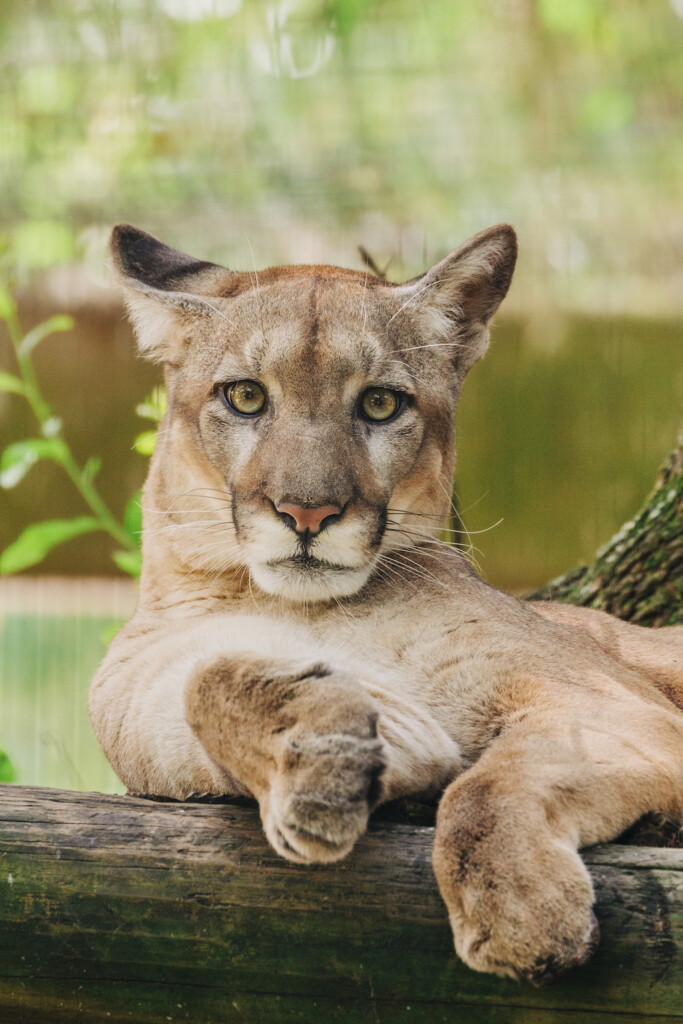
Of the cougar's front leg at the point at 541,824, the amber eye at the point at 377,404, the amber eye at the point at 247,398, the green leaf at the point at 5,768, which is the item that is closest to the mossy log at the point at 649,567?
the amber eye at the point at 377,404

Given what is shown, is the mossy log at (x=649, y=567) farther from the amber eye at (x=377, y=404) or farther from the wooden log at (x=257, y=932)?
the wooden log at (x=257, y=932)

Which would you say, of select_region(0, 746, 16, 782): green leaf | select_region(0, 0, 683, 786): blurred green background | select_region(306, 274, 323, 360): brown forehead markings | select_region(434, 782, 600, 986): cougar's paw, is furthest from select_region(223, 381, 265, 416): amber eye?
select_region(0, 0, 683, 786): blurred green background

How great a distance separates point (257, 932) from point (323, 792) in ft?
0.98

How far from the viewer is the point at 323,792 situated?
1.67 metres

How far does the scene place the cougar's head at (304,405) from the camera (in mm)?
2418

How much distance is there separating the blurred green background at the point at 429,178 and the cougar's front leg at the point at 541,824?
292 cm

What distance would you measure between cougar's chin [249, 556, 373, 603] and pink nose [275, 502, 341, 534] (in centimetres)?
9

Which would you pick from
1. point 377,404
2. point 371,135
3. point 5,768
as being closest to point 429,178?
point 371,135

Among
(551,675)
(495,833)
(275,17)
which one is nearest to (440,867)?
(495,833)

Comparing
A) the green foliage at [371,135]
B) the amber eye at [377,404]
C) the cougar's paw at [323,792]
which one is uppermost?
the green foliage at [371,135]

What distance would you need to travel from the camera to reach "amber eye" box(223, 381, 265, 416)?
8.63ft

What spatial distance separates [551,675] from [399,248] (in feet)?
10.3

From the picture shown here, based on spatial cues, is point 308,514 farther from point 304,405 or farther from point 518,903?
point 518,903

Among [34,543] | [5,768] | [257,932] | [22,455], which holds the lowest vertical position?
[5,768]
